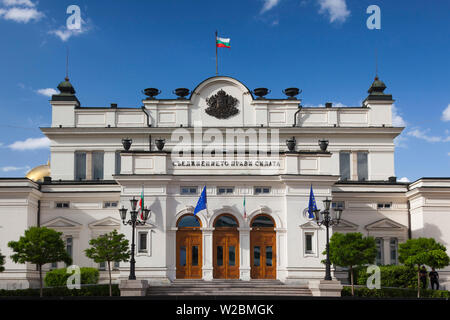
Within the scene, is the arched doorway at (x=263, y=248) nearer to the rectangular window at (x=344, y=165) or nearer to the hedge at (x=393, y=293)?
the hedge at (x=393, y=293)

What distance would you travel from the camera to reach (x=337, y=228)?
43.6 metres

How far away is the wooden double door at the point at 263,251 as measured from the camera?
3888cm

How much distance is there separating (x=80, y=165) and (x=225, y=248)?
1767cm

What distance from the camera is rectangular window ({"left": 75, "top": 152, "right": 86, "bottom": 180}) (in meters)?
50.2

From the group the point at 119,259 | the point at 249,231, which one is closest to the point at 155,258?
the point at 119,259

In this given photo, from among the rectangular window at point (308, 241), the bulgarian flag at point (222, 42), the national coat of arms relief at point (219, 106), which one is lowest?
the rectangular window at point (308, 241)

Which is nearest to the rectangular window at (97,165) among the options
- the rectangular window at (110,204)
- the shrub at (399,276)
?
the rectangular window at (110,204)

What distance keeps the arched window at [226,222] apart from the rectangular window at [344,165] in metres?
14.5

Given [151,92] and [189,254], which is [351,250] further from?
[151,92]

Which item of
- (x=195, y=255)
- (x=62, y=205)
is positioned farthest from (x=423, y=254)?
(x=62, y=205)

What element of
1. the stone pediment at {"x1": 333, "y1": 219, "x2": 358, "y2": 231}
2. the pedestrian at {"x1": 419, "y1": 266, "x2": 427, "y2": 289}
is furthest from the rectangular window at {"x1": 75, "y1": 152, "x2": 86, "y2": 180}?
the pedestrian at {"x1": 419, "y1": 266, "x2": 427, "y2": 289}

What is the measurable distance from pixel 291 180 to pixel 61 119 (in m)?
22.4

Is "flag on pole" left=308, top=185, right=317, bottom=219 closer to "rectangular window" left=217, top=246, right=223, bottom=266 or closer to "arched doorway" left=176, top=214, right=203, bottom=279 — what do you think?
"rectangular window" left=217, top=246, right=223, bottom=266
